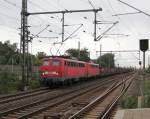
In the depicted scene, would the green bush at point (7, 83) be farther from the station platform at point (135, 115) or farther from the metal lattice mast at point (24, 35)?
the station platform at point (135, 115)

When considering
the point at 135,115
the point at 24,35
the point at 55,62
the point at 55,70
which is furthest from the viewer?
the point at 55,62

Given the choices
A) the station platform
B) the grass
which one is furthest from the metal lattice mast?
the station platform

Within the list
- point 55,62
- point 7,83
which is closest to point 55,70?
point 55,62

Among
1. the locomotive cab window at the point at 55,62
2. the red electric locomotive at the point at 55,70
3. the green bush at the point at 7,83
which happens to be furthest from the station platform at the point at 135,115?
the locomotive cab window at the point at 55,62

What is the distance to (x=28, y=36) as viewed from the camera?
32719 millimetres

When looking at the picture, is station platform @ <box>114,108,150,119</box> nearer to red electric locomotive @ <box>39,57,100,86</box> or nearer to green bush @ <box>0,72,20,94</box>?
green bush @ <box>0,72,20,94</box>

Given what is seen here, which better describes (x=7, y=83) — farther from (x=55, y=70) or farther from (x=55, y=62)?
(x=55, y=62)

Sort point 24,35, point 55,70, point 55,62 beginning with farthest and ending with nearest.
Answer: point 55,62, point 55,70, point 24,35

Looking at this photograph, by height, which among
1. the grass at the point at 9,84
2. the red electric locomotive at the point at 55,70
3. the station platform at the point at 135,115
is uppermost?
the red electric locomotive at the point at 55,70

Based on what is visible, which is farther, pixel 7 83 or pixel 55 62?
pixel 55 62

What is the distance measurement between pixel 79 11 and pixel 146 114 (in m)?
17.1

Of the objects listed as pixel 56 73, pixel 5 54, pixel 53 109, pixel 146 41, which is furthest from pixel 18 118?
pixel 5 54

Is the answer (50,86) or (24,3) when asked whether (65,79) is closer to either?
(50,86)

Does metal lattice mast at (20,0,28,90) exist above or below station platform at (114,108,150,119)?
above
